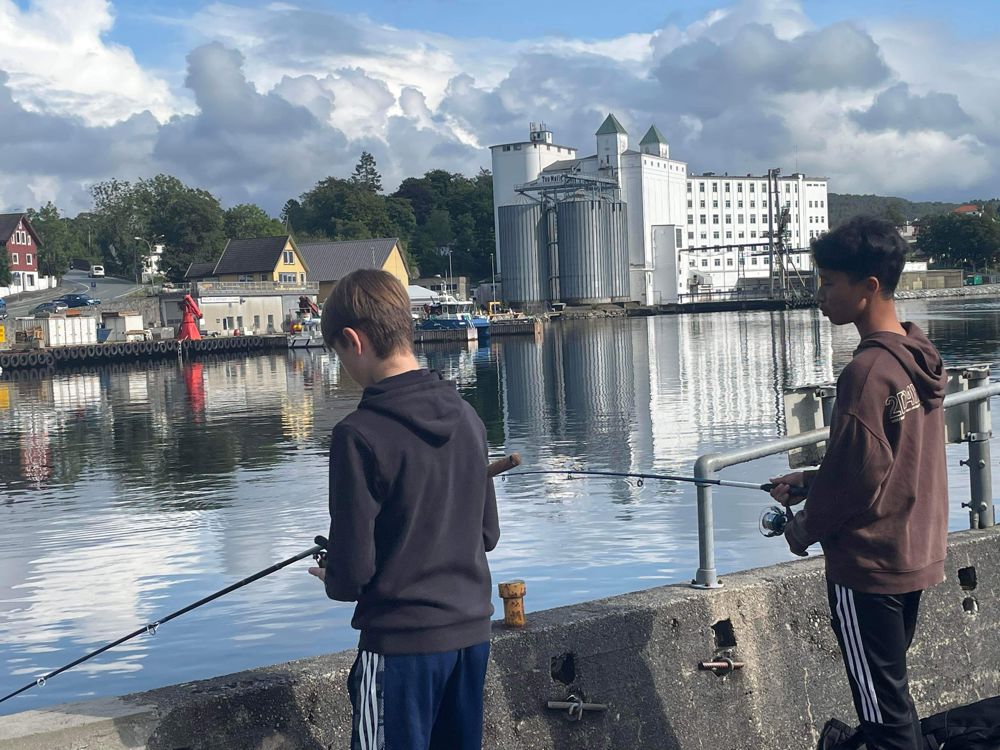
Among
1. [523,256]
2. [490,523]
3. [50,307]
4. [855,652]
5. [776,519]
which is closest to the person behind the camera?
[490,523]

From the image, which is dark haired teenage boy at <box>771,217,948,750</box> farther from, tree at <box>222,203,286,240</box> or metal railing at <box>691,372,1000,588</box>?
tree at <box>222,203,286,240</box>

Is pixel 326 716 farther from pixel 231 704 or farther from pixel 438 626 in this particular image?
pixel 438 626

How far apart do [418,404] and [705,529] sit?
182 centimetres

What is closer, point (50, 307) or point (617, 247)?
point (50, 307)

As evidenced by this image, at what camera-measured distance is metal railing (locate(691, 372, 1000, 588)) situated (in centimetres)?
405

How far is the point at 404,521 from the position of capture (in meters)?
2.74

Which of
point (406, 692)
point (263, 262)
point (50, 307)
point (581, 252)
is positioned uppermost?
point (581, 252)

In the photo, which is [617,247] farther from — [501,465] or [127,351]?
[501,465]

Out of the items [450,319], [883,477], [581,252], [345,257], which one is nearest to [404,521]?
[883,477]

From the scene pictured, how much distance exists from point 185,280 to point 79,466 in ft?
296

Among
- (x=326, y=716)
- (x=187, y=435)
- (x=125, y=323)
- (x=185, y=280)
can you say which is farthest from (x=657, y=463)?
(x=185, y=280)

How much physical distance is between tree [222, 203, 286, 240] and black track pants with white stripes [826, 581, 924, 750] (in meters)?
122

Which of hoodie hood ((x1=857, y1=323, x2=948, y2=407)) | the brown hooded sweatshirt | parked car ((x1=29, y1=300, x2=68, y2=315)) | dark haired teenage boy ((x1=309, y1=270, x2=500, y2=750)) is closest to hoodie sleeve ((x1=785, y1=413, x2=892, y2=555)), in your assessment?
the brown hooded sweatshirt

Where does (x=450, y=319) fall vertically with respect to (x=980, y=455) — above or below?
above
